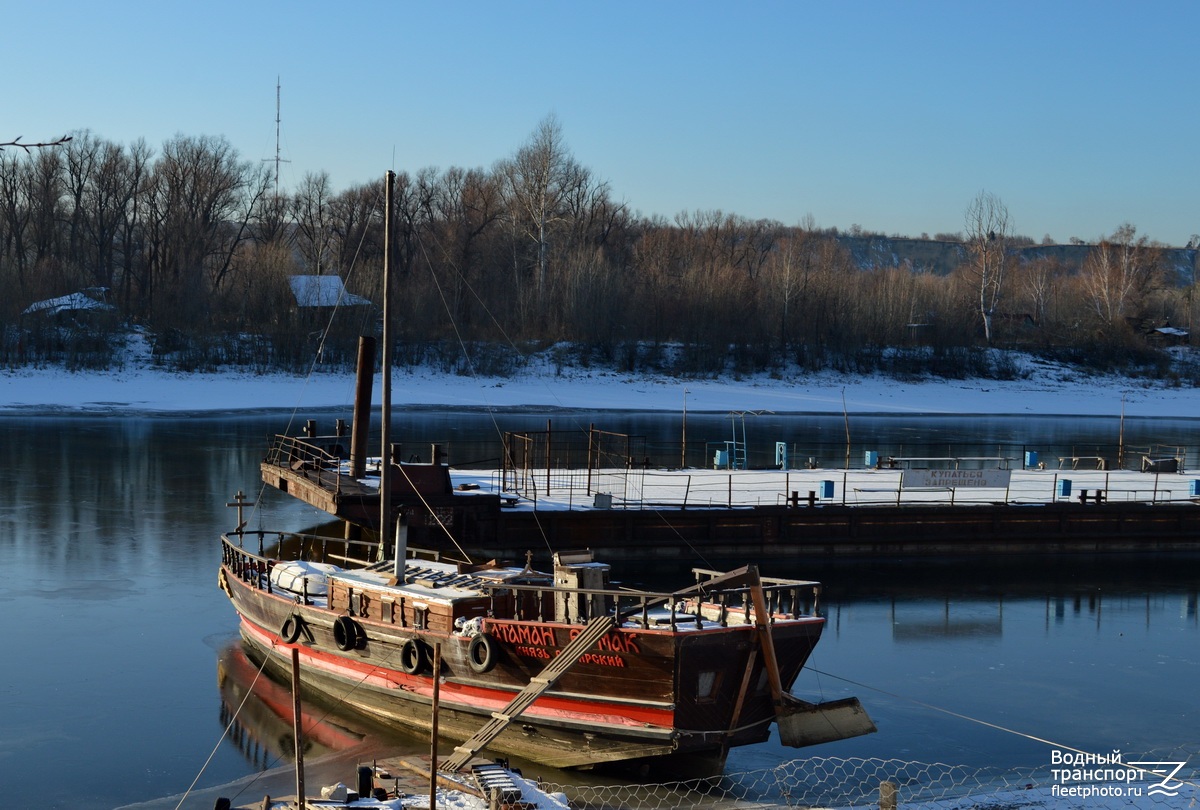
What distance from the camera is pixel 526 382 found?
79875 millimetres

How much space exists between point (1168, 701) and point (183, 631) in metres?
17.0

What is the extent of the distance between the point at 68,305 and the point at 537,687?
240ft

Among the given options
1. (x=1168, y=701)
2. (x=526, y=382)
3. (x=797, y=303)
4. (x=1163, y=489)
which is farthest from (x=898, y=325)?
(x=1168, y=701)

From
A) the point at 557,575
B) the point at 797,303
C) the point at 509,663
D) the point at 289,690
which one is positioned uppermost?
the point at 797,303

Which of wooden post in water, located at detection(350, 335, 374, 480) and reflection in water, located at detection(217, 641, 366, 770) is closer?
reflection in water, located at detection(217, 641, 366, 770)

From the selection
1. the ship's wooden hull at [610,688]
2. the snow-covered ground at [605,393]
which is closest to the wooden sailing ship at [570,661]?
the ship's wooden hull at [610,688]

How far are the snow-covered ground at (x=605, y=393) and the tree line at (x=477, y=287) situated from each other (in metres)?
3.11

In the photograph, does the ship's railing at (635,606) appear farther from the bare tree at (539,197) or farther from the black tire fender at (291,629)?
the bare tree at (539,197)

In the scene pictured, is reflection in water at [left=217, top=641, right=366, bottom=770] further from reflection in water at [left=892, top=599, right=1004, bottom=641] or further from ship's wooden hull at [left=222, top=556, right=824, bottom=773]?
reflection in water at [left=892, top=599, right=1004, bottom=641]

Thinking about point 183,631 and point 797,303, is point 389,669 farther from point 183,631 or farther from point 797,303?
point 797,303

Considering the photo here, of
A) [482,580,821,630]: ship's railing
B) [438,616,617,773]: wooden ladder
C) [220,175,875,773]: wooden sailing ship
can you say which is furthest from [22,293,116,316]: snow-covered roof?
[438,616,617,773]: wooden ladder

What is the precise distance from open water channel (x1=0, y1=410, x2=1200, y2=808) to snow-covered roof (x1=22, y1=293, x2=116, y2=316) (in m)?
39.5

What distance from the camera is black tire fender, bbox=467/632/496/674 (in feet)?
53.5

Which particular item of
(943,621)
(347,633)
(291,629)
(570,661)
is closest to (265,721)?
(291,629)
